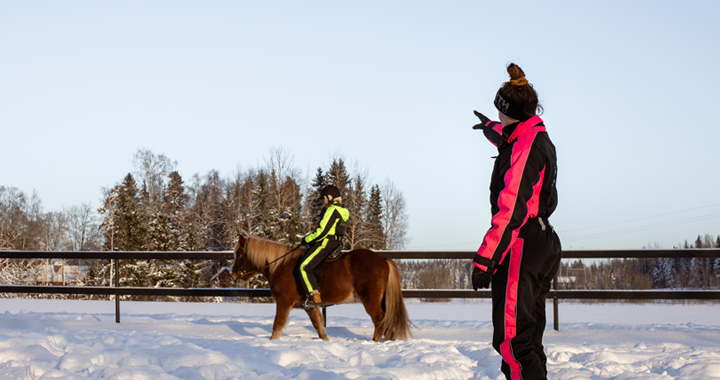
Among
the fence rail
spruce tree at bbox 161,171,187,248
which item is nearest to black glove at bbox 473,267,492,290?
the fence rail

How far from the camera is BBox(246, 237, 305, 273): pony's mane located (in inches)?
282

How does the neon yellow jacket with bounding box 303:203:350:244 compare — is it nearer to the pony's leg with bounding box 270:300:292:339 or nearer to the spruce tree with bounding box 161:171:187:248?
the pony's leg with bounding box 270:300:292:339

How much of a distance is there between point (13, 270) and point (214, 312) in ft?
73.4

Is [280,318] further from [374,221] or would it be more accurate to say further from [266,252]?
[374,221]

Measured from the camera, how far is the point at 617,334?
6.59 m

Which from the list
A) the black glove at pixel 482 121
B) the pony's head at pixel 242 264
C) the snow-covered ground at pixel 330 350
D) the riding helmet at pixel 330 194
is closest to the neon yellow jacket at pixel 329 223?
the riding helmet at pixel 330 194

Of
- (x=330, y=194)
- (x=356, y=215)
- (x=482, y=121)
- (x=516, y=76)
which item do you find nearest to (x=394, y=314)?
(x=330, y=194)

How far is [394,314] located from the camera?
6.40 m

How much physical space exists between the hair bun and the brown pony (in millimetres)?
4070

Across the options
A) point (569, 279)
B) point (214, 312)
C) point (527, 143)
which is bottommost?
point (214, 312)

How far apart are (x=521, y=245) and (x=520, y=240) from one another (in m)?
0.03

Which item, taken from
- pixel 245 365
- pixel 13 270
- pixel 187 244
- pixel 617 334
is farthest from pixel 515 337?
pixel 187 244

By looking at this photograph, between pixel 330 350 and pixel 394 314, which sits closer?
pixel 330 350

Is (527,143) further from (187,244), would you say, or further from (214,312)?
(187,244)
